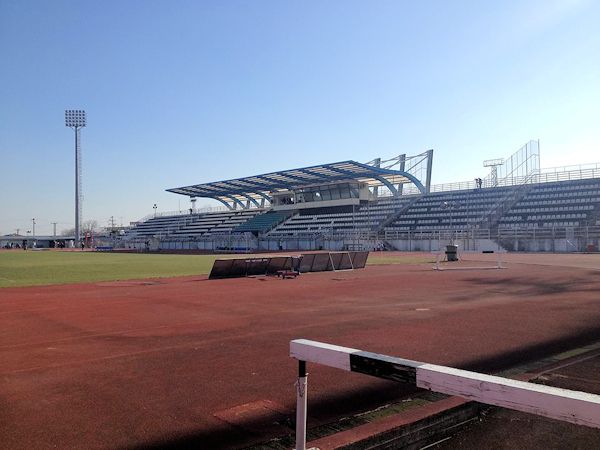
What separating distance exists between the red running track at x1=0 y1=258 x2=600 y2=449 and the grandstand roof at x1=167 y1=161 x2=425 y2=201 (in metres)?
57.1

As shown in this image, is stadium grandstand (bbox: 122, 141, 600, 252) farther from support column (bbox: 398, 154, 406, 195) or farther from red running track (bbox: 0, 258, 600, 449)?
red running track (bbox: 0, 258, 600, 449)

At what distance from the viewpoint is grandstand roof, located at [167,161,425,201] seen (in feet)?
240

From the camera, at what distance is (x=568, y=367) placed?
6.52m

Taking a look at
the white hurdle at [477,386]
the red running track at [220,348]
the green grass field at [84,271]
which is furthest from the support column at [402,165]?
the white hurdle at [477,386]

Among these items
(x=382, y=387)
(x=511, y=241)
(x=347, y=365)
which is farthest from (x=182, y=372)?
(x=511, y=241)

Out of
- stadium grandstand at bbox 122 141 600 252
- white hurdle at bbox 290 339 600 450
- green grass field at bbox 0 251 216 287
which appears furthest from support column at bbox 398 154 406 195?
white hurdle at bbox 290 339 600 450

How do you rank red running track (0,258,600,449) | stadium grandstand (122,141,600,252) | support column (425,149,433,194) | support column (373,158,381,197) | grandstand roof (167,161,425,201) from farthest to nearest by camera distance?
support column (373,158,381,197) < support column (425,149,433,194) < grandstand roof (167,161,425,201) < stadium grandstand (122,141,600,252) < red running track (0,258,600,449)

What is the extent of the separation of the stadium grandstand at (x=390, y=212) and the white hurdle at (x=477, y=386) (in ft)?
169

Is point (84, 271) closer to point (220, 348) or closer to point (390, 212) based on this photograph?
point (220, 348)

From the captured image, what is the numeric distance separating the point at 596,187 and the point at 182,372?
63.0m

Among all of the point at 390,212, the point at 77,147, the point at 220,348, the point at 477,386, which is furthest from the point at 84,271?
the point at 77,147

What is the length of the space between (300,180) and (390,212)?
16.0m

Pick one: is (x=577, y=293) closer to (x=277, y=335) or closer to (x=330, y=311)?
(x=330, y=311)

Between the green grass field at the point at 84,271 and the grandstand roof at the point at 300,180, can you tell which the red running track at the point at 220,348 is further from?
the grandstand roof at the point at 300,180
